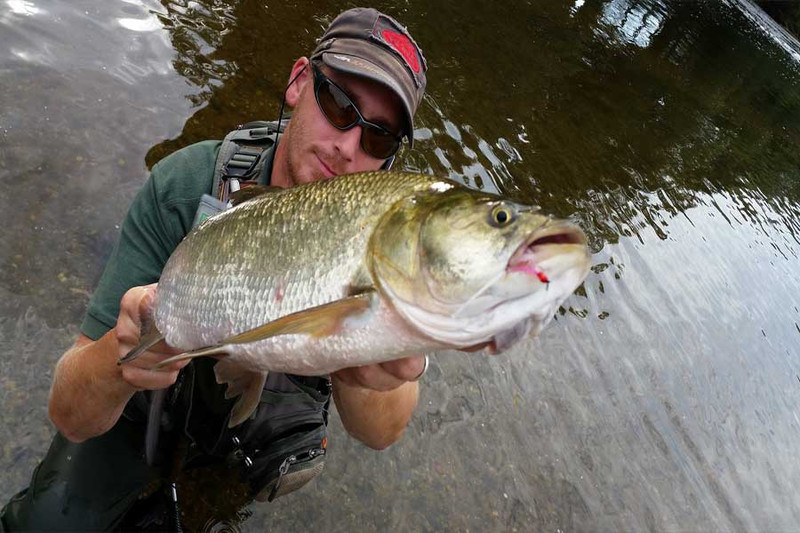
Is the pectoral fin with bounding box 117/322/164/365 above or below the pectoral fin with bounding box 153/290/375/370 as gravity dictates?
below

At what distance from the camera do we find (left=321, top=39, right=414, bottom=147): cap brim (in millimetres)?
2402

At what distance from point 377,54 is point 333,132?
417 mm

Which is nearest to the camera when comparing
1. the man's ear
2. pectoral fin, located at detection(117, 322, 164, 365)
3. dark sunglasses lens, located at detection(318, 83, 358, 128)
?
pectoral fin, located at detection(117, 322, 164, 365)

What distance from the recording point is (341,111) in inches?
99.1

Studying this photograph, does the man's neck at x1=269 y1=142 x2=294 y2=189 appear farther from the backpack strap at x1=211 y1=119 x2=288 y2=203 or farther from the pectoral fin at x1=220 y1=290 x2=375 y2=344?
the pectoral fin at x1=220 y1=290 x2=375 y2=344

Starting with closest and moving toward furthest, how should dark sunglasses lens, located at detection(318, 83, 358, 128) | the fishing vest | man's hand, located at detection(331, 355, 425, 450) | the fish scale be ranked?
the fish scale, man's hand, located at detection(331, 355, 425, 450), dark sunglasses lens, located at detection(318, 83, 358, 128), the fishing vest

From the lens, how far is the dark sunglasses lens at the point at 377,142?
8.46 ft

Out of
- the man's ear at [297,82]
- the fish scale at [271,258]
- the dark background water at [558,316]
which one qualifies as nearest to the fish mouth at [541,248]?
the fish scale at [271,258]

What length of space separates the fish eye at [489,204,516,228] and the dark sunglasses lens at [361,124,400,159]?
50.0 inches

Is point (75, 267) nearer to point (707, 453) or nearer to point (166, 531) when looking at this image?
point (166, 531)

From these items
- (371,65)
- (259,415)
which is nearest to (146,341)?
(259,415)

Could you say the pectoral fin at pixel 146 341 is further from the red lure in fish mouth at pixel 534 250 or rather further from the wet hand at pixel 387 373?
the red lure in fish mouth at pixel 534 250

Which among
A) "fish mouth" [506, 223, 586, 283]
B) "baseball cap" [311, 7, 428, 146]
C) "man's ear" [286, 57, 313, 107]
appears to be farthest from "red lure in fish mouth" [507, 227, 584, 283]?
"man's ear" [286, 57, 313, 107]

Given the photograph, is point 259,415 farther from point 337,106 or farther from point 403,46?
point 403,46
